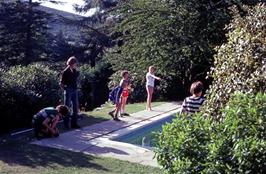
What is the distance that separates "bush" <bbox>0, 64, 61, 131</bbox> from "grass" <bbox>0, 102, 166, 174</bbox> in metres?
1.47

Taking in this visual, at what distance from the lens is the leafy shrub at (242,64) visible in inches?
217

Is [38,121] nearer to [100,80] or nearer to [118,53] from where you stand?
[118,53]

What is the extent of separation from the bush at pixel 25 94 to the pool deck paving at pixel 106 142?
4.54 ft

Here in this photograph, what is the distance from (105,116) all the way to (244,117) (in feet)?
30.4

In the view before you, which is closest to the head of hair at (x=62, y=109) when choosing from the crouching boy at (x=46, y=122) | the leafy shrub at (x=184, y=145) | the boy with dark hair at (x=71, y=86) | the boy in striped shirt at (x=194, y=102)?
the crouching boy at (x=46, y=122)

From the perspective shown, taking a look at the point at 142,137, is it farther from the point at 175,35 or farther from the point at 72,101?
the point at 175,35

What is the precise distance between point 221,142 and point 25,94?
789 cm

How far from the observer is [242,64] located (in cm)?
582

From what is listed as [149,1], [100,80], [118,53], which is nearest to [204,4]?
[149,1]

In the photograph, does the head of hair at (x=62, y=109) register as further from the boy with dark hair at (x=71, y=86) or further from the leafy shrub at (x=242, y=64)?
the leafy shrub at (x=242, y=64)

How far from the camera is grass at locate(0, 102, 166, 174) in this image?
7488 mm

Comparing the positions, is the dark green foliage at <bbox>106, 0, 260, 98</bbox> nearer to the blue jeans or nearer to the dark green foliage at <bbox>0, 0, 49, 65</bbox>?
the dark green foliage at <bbox>0, 0, 49, 65</bbox>

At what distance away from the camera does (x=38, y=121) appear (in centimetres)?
966

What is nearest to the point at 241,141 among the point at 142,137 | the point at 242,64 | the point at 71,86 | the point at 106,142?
the point at 242,64
